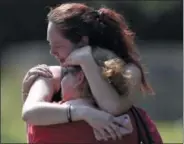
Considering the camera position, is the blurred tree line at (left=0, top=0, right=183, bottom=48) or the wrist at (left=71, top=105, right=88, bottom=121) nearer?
the wrist at (left=71, top=105, right=88, bottom=121)

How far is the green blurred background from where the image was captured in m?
8.80

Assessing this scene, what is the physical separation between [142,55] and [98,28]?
27.2 ft

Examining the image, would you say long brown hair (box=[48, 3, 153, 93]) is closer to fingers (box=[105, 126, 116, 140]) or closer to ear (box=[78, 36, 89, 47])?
ear (box=[78, 36, 89, 47])

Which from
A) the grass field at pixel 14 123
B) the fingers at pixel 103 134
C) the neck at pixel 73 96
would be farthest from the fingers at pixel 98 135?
the grass field at pixel 14 123

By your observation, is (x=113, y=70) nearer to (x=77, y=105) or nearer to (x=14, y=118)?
(x=77, y=105)

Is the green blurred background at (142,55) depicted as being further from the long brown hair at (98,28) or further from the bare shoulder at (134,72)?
the long brown hair at (98,28)

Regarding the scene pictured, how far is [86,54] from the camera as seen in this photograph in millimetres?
2664

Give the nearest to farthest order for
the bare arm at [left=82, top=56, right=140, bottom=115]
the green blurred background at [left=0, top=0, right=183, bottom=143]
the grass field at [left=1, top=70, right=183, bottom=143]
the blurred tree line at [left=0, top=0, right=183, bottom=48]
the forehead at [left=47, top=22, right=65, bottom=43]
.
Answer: the bare arm at [left=82, top=56, right=140, bottom=115], the forehead at [left=47, top=22, right=65, bottom=43], the grass field at [left=1, top=70, right=183, bottom=143], the green blurred background at [left=0, top=0, right=183, bottom=143], the blurred tree line at [left=0, top=0, right=183, bottom=48]

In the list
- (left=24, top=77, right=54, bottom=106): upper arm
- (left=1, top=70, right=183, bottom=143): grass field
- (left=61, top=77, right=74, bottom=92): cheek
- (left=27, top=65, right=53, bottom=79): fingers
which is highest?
(left=27, top=65, right=53, bottom=79): fingers

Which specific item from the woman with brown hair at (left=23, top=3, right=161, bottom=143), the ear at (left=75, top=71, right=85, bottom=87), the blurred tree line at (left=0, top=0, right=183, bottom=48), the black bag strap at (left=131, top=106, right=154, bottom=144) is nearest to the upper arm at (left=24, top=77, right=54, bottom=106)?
the woman with brown hair at (left=23, top=3, right=161, bottom=143)

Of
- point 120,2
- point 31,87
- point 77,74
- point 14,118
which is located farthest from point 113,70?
point 120,2

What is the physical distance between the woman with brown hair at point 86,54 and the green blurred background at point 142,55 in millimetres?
153

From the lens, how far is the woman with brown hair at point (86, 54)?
103 inches

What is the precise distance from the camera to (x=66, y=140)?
104 inches
